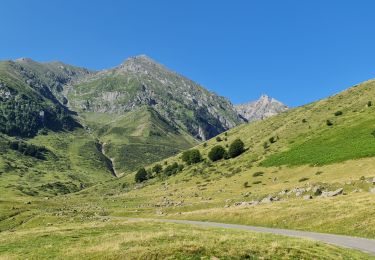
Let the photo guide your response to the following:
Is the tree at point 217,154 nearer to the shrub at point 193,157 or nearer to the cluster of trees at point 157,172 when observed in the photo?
the shrub at point 193,157

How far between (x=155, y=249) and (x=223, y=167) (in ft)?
361

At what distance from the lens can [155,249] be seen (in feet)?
79.3

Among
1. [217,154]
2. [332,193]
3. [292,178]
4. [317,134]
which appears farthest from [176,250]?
[217,154]

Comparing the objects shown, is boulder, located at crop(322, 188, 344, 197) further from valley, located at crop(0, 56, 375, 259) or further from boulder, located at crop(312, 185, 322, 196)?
boulder, located at crop(312, 185, 322, 196)

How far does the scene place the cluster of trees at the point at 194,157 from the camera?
144750 millimetres

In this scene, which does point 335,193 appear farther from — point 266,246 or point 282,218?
point 266,246

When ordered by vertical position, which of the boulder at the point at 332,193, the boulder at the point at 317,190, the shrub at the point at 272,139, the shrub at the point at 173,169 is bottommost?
the boulder at the point at 332,193

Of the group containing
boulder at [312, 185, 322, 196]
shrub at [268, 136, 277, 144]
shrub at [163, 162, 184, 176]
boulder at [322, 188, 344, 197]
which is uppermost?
shrub at [268, 136, 277, 144]

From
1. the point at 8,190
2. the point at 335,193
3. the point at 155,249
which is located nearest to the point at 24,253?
the point at 155,249

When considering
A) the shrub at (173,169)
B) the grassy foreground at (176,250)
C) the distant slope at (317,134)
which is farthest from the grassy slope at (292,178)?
the grassy foreground at (176,250)

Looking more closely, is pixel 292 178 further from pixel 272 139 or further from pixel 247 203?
pixel 272 139

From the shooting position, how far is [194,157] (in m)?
160

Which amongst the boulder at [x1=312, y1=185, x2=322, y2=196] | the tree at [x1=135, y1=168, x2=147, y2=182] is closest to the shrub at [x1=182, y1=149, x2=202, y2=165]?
the tree at [x1=135, y1=168, x2=147, y2=182]

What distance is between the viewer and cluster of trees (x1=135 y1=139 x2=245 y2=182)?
144750mm
